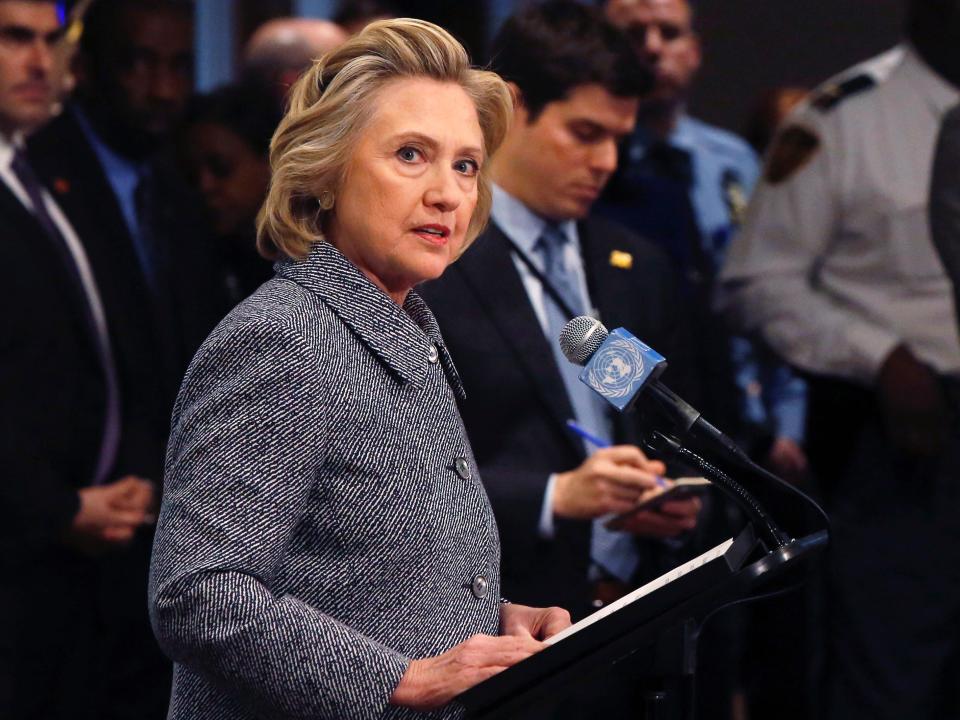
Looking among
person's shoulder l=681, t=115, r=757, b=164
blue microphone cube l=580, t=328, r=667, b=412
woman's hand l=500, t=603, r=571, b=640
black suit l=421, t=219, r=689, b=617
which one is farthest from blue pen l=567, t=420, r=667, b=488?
person's shoulder l=681, t=115, r=757, b=164

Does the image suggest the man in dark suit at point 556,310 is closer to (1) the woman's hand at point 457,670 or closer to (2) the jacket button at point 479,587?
(2) the jacket button at point 479,587

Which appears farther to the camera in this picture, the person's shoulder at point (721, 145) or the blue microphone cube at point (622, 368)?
the person's shoulder at point (721, 145)

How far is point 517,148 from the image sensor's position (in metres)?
2.71

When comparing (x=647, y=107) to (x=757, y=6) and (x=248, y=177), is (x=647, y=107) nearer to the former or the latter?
(x=248, y=177)

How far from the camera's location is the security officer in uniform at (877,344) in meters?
3.33

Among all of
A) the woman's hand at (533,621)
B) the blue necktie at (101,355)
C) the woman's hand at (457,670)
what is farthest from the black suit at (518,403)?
the blue necktie at (101,355)

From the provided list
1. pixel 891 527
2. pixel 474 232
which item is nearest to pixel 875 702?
pixel 891 527

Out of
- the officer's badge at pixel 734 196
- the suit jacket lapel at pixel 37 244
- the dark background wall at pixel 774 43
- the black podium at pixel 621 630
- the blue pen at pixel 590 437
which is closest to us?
the black podium at pixel 621 630

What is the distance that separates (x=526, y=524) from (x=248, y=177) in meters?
1.47

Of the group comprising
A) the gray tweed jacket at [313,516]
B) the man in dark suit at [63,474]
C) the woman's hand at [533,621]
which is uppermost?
the gray tweed jacket at [313,516]

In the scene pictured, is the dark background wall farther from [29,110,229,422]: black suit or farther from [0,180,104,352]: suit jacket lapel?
[0,180,104,352]: suit jacket lapel

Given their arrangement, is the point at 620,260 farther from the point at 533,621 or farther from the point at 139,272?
the point at 533,621

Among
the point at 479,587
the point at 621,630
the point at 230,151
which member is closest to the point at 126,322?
the point at 230,151

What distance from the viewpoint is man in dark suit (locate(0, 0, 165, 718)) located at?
2.77 metres
